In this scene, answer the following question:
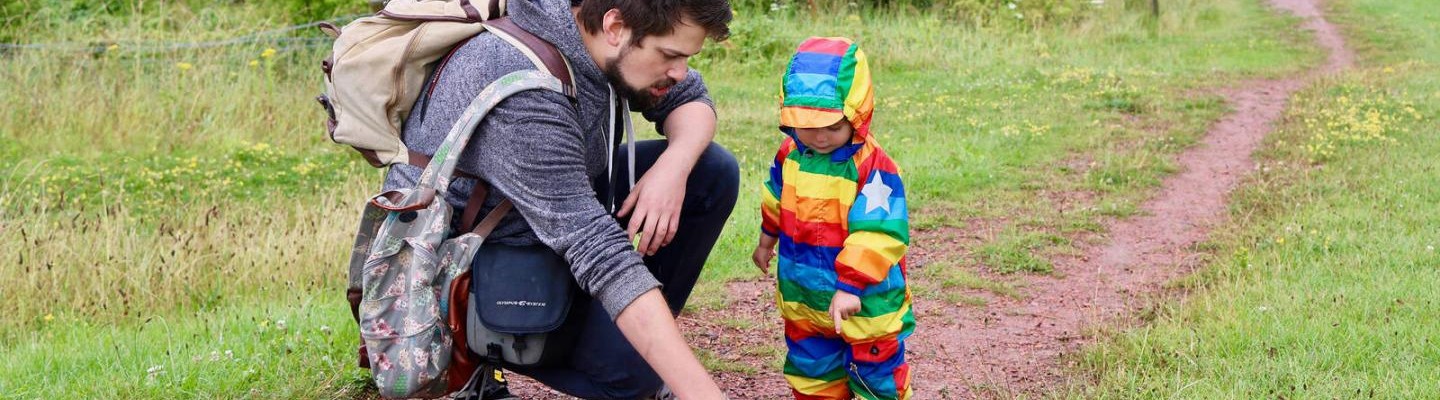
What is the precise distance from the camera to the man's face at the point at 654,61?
2768mm

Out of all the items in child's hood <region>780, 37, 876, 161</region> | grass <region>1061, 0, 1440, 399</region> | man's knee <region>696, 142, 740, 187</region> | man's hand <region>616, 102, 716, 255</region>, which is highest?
child's hood <region>780, 37, 876, 161</region>

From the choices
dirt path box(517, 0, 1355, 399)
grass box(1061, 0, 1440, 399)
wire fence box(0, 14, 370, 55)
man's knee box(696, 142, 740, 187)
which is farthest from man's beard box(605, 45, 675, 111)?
wire fence box(0, 14, 370, 55)

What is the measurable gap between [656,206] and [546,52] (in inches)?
18.1

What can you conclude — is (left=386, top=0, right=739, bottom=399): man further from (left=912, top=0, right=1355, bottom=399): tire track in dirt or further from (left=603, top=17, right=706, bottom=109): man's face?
(left=912, top=0, right=1355, bottom=399): tire track in dirt

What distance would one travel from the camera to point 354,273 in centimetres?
290

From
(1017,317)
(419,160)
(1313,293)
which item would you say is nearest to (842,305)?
(419,160)

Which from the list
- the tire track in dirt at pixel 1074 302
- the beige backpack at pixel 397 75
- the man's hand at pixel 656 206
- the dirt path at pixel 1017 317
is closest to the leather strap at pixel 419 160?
the beige backpack at pixel 397 75

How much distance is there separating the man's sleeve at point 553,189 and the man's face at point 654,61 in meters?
0.22

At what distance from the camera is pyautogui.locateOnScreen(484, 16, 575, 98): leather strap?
2.74 metres

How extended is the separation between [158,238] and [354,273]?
3.25m

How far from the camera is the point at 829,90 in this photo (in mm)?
2963

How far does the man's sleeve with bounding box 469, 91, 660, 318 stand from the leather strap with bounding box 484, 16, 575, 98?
0.08 m

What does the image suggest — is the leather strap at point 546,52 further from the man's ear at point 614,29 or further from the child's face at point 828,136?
the child's face at point 828,136

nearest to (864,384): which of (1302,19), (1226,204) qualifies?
(1226,204)
